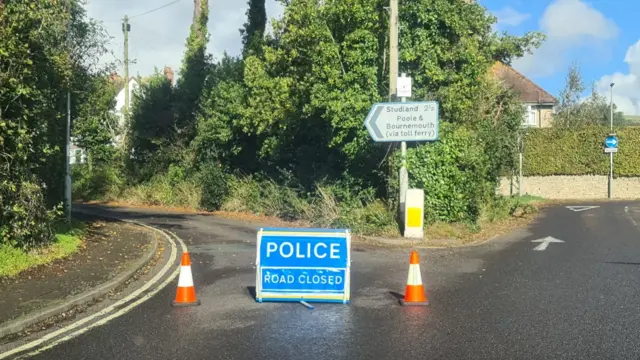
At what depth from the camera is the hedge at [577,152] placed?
33.8 meters

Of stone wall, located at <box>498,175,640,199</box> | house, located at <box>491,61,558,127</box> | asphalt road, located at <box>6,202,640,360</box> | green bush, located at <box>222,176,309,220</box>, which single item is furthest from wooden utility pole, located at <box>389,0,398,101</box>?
house, located at <box>491,61,558,127</box>

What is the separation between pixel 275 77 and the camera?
21750 mm

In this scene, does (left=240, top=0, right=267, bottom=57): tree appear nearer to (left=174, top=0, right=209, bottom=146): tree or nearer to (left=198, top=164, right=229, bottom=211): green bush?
(left=174, top=0, right=209, bottom=146): tree

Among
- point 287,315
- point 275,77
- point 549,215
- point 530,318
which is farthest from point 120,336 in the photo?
point 549,215

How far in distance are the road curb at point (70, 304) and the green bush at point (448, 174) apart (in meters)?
7.40

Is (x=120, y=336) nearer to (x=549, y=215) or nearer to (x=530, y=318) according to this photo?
(x=530, y=318)

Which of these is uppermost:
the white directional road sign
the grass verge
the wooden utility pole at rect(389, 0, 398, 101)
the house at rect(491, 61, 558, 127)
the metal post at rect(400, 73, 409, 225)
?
the house at rect(491, 61, 558, 127)

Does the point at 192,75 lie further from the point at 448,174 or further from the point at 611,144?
the point at 611,144

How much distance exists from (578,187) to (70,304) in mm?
31566

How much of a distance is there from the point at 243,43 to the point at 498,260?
18.6 m

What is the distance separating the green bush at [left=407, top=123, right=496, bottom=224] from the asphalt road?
350cm

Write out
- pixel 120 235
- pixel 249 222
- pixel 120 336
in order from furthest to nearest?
pixel 249 222, pixel 120 235, pixel 120 336

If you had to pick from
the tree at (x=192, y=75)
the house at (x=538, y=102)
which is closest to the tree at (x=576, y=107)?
the house at (x=538, y=102)

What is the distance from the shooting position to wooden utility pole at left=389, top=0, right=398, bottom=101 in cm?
1501
